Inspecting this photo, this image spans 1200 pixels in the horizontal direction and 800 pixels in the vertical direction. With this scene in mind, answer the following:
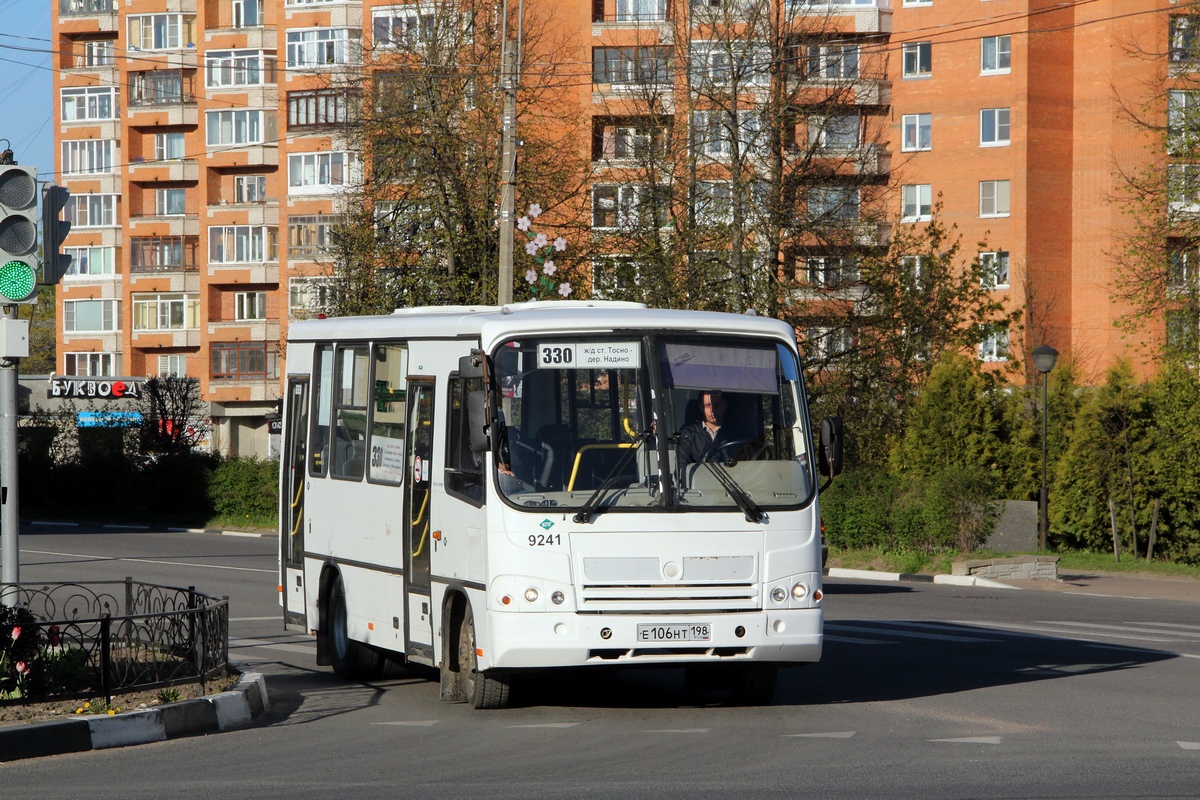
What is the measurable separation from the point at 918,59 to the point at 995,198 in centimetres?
677

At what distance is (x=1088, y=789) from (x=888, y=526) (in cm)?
2355

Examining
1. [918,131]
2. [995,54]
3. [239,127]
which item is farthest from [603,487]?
[239,127]

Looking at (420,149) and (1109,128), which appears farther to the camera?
(1109,128)

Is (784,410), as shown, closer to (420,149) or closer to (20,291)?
(20,291)

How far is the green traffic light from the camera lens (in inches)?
448

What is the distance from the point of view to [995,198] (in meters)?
64.4

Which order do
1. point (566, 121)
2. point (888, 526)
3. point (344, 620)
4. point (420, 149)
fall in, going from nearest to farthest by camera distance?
point (344, 620), point (888, 526), point (420, 149), point (566, 121)

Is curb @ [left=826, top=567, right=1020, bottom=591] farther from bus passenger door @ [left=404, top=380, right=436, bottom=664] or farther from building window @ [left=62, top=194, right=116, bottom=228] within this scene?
building window @ [left=62, top=194, right=116, bottom=228]

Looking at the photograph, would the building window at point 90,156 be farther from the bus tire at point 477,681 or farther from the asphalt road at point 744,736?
the bus tire at point 477,681

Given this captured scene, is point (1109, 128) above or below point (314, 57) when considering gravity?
below

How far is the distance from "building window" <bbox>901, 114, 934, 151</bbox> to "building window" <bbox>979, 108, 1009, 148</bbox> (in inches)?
86.7

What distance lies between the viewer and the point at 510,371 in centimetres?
1129

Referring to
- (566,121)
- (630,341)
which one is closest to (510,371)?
(630,341)

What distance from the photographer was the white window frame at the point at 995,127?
64.1m
